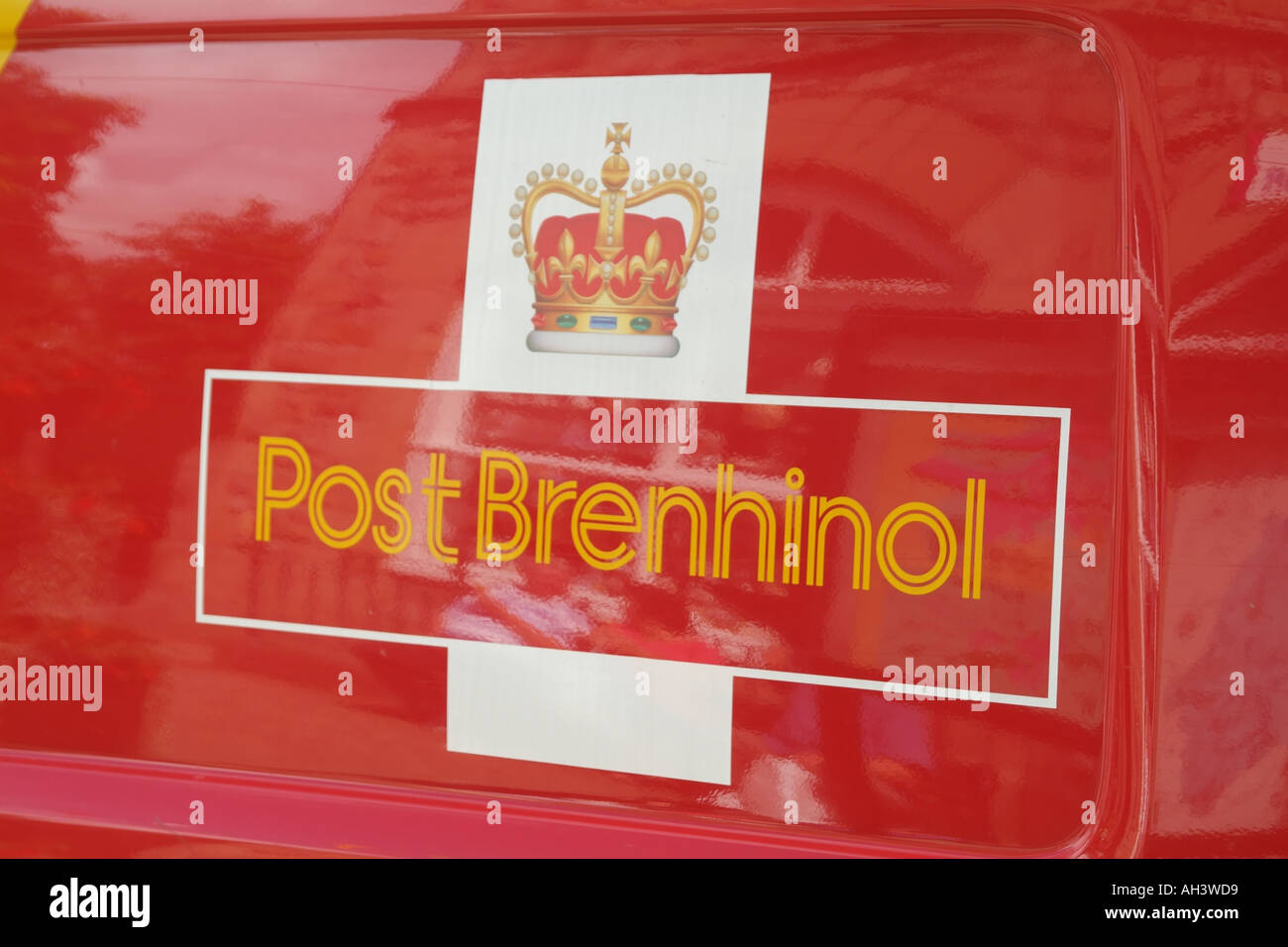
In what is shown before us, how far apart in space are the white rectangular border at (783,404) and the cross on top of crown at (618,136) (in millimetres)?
320

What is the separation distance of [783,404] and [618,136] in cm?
41

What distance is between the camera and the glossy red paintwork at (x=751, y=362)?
4.04 feet

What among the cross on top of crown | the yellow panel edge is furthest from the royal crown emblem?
the yellow panel edge

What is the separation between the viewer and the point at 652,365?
1.35m

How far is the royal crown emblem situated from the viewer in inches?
53.4

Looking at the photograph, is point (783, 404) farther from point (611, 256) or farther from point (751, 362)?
point (611, 256)

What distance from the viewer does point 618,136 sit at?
1.39m

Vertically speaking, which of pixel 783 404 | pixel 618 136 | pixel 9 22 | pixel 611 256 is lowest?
pixel 783 404

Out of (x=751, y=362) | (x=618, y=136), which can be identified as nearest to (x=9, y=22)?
(x=618, y=136)

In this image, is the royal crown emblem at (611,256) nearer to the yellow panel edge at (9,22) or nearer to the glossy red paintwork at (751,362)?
the glossy red paintwork at (751,362)

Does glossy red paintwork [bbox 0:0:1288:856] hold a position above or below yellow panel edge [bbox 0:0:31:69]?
below

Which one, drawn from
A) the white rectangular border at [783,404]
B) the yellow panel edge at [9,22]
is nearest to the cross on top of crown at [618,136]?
the white rectangular border at [783,404]

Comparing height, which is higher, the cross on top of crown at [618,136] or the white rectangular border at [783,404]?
the cross on top of crown at [618,136]

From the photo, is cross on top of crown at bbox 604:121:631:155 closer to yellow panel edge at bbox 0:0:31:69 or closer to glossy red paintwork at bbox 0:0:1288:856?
glossy red paintwork at bbox 0:0:1288:856
